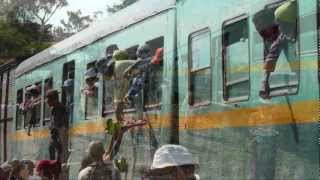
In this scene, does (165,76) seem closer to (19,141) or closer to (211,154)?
(211,154)

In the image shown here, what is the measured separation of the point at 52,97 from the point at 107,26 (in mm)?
1757

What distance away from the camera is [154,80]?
5.85m

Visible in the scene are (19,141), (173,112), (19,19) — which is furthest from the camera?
(19,19)

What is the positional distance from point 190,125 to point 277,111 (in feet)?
3.98

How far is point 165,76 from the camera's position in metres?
5.63

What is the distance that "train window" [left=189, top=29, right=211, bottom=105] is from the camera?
5.13m

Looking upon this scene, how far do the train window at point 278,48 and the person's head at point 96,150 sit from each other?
8.36ft

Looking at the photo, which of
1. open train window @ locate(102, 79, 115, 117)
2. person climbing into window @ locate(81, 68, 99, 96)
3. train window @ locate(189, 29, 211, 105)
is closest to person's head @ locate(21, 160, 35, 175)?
person climbing into window @ locate(81, 68, 99, 96)

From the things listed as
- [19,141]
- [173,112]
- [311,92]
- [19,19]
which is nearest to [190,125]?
[173,112]

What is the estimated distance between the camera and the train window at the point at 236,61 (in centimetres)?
458

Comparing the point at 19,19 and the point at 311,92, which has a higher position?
the point at 19,19

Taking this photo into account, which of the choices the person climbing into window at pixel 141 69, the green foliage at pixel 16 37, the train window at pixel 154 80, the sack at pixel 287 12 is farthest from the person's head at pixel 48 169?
the green foliage at pixel 16 37

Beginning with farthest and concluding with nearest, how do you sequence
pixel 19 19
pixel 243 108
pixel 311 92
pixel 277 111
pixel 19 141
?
pixel 19 19
pixel 19 141
pixel 243 108
pixel 277 111
pixel 311 92

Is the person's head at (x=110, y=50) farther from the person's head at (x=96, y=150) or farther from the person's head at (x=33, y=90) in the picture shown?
the person's head at (x=33, y=90)
